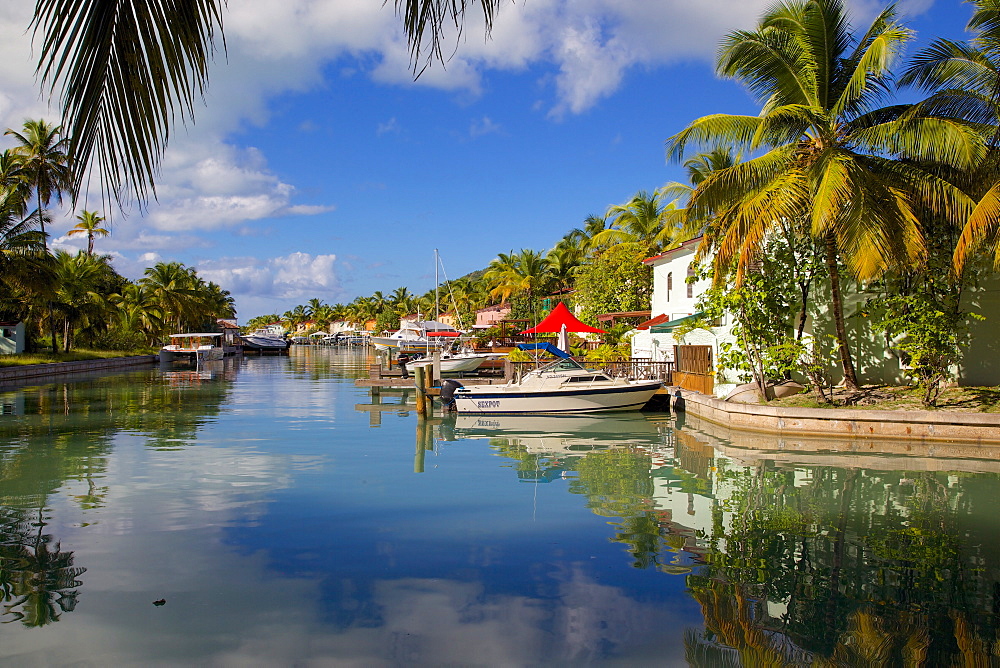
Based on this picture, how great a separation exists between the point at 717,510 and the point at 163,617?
8005 millimetres

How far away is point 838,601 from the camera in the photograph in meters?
7.21

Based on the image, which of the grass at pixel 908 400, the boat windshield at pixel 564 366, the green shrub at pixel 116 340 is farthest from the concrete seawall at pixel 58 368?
the grass at pixel 908 400

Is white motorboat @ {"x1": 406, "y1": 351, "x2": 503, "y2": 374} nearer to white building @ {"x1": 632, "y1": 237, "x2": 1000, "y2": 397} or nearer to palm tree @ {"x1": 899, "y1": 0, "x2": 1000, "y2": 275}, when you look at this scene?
white building @ {"x1": 632, "y1": 237, "x2": 1000, "y2": 397}

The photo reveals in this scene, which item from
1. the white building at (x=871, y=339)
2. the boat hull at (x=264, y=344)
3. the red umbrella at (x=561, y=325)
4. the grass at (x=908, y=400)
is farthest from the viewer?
the boat hull at (x=264, y=344)

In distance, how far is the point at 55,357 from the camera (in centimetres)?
4484

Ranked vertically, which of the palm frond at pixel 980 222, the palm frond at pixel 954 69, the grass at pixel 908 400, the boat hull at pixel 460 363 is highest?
the palm frond at pixel 954 69

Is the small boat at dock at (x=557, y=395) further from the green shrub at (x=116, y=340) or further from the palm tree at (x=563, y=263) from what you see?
the green shrub at (x=116, y=340)

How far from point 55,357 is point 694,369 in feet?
131

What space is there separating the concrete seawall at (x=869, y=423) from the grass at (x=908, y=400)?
676mm

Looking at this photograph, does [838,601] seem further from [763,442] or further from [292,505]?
[763,442]

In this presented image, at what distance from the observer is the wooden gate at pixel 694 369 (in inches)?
956

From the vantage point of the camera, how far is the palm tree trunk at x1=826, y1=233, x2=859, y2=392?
1856 cm

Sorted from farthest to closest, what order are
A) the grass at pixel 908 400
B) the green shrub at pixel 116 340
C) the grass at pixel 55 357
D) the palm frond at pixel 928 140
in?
1. the green shrub at pixel 116 340
2. the grass at pixel 55 357
3. the grass at pixel 908 400
4. the palm frond at pixel 928 140

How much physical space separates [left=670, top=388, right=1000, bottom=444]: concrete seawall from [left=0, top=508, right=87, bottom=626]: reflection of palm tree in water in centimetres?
1599
